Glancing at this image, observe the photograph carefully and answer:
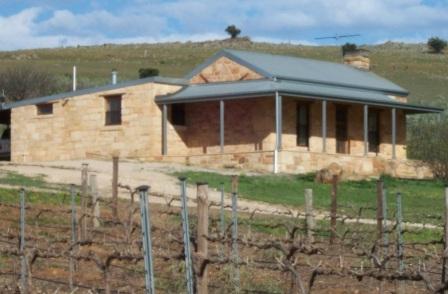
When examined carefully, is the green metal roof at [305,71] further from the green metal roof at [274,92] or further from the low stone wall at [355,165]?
the low stone wall at [355,165]

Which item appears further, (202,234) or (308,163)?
Answer: (308,163)

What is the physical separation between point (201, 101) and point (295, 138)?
11.0 ft

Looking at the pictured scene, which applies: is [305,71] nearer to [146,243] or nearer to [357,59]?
[357,59]

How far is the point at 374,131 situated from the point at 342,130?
6.15 feet

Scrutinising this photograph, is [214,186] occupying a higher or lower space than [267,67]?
lower

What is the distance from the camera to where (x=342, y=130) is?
1575 inches

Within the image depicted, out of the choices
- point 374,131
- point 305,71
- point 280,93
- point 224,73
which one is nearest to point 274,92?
point 280,93

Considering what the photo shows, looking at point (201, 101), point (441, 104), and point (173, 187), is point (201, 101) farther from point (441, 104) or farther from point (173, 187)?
point (441, 104)

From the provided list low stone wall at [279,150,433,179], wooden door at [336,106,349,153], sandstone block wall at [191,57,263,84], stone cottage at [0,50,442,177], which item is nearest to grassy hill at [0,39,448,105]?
stone cottage at [0,50,442,177]

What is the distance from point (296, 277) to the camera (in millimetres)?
8172

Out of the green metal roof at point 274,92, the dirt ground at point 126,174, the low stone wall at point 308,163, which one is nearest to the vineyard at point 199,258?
the dirt ground at point 126,174

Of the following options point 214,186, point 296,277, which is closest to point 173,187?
point 214,186

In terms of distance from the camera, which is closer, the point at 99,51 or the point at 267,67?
the point at 267,67

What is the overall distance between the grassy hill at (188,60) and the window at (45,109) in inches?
896
